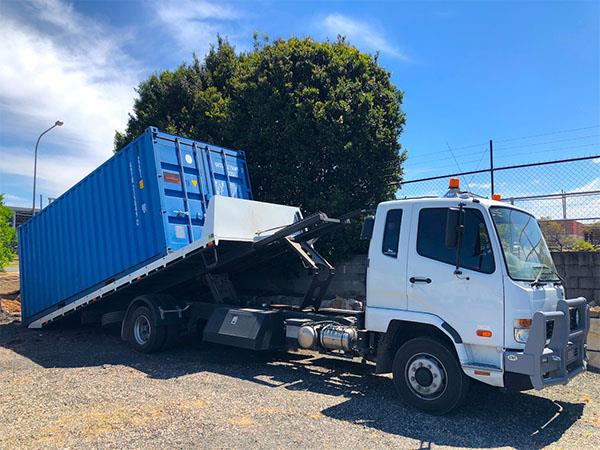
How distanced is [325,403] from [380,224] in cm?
224

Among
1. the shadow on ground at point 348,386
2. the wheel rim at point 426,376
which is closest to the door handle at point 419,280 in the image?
the wheel rim at point 426,376

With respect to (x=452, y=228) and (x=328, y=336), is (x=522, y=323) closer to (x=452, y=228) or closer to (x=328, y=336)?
(x=452, y=228)

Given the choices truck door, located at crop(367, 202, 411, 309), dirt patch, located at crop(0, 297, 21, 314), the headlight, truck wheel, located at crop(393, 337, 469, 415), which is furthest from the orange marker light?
dirt patch, located at crop(0, 297, 21, 314)

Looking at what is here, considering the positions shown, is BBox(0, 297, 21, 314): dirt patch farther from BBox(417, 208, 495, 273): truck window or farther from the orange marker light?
the orange marker light

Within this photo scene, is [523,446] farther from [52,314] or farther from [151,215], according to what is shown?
[52,314]

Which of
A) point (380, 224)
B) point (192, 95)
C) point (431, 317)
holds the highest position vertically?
point (192, 95)

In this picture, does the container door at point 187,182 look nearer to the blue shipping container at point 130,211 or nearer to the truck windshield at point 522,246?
the blue shipping container at point 130,211

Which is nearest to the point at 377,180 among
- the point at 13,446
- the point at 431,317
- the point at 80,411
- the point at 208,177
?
the point at 208,177

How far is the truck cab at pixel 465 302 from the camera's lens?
509 centimetres

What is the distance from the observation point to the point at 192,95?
13.0m

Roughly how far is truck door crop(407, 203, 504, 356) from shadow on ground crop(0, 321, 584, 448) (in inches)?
30.7

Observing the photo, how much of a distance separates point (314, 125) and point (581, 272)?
5.77 meters

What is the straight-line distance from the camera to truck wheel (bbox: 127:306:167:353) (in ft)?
28.0

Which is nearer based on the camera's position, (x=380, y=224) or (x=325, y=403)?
(x=325, y=403)
